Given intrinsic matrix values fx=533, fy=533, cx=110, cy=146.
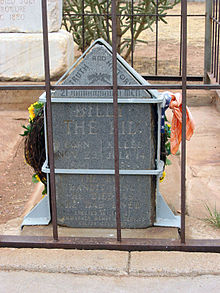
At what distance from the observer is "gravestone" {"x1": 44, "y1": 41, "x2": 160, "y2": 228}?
319 cm

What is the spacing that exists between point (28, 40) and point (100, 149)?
4342 mm

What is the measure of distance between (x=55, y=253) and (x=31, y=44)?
471 cm

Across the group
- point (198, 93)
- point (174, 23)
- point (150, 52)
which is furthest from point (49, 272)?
point (174, 23)

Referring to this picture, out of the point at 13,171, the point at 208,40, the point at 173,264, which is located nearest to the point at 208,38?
the point at 208,40

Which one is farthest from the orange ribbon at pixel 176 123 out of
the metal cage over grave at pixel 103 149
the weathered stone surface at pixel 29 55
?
the weathered stone surface at pixel 29 55

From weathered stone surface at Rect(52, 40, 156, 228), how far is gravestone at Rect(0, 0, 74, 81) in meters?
4.11

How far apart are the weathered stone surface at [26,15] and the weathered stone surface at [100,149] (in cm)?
427

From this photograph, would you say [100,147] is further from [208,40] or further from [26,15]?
[208,40]

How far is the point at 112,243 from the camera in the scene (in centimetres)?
306

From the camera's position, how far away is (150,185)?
10.9 feet

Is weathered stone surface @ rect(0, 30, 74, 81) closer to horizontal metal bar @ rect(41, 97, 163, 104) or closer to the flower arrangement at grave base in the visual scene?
the flower arrangement at grave base

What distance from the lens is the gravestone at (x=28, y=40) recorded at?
23.7ft

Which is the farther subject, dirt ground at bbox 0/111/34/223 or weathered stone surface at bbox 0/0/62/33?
weathered stone surface at bbox 0/0/62/33

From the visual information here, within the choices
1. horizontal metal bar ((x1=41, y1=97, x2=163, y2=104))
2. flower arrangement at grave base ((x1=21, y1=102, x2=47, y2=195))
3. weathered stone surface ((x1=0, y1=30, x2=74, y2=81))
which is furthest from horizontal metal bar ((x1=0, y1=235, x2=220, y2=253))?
weathered stone surface ((x1=0, y1=30, x2=74, y2=81))
